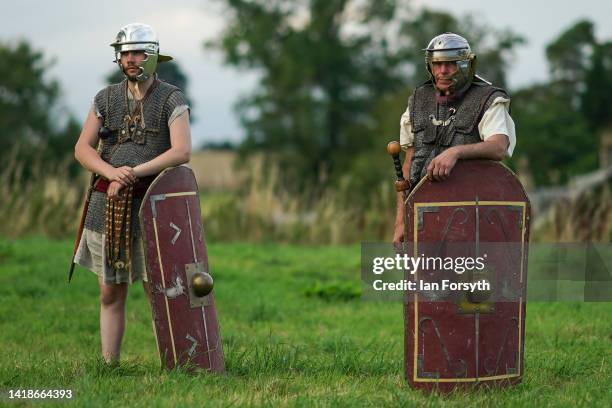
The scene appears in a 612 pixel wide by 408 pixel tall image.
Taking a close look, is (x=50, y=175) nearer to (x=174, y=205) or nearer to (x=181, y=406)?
A: (x=174, y=205)

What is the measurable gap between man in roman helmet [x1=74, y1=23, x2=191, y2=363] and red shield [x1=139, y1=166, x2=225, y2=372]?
17cm

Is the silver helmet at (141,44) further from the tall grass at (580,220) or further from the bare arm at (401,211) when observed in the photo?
the tall grass at (580,220)

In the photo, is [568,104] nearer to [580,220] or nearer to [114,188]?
[580,220]

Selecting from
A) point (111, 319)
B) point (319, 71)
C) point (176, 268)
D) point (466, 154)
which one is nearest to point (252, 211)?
point (111, 319)

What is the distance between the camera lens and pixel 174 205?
5156 mm

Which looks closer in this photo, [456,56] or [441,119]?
[456,56]

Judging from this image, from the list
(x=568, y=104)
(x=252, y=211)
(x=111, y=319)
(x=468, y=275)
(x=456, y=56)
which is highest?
(x=568, y=104)

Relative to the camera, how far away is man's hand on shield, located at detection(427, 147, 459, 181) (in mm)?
4555

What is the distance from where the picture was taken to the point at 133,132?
537 cm

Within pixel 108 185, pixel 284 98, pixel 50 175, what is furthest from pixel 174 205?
pixel 284 98

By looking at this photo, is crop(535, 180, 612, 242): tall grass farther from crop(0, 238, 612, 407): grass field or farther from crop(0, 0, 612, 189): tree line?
crop(0, 0, 612, 189): tree line

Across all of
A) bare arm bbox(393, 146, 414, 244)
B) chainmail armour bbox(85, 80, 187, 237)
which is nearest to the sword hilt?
bare arm bbox(393, 146, 414, 244)

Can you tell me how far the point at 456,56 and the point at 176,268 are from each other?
181 centimetres

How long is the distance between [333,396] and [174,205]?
1.34 m
